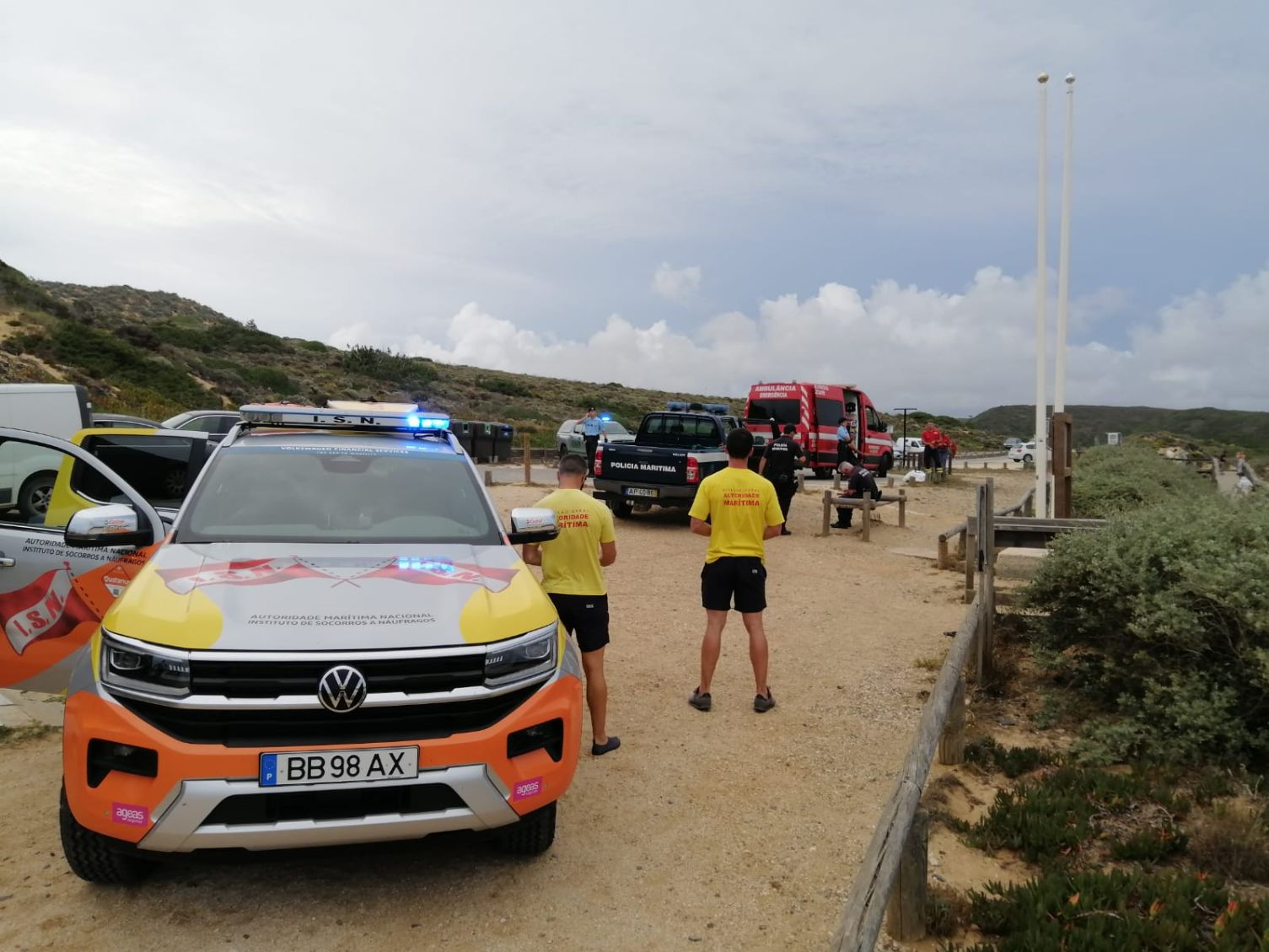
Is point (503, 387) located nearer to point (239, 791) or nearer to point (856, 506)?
point (856, 506)

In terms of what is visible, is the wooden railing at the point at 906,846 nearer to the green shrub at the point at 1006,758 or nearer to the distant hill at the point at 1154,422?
the green shrub at the point at 1006,758

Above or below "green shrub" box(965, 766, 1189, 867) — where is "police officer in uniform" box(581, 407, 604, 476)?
above

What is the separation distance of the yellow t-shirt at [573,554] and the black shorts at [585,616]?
31 mm

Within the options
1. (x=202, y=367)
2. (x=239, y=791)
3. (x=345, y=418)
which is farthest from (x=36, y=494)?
(x=202, y=367)

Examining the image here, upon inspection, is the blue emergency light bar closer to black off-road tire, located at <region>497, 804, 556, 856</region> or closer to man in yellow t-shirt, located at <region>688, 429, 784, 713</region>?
man in yellow t-shirt, located at <region>688, 429, 784, 713</region>

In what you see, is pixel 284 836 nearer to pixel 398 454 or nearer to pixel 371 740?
pixel 371 740

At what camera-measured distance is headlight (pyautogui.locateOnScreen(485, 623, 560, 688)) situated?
3.12 metres

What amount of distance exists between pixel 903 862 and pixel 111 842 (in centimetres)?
266

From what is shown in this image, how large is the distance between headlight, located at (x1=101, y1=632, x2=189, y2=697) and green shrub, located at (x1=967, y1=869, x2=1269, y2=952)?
2.76 m

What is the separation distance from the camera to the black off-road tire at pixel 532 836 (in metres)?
3.46

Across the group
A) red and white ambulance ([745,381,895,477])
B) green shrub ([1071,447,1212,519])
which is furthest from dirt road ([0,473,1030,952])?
red and white ambulance ([745,381,895,477])

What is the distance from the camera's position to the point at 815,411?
21484mm

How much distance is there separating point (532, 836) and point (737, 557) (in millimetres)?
2498

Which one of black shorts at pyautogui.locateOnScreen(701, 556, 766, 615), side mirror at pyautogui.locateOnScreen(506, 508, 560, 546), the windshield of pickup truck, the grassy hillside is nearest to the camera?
the windshield of pickup truck
